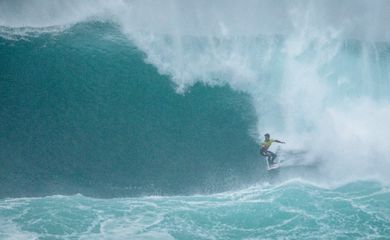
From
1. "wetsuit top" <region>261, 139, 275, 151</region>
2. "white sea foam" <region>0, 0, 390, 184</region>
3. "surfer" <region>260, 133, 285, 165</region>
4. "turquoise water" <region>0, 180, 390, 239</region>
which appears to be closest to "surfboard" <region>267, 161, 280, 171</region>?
"surfer" <region>260, 133, 285, 165</region>

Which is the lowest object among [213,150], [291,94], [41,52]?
[213,150]

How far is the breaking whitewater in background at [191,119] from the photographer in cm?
1614

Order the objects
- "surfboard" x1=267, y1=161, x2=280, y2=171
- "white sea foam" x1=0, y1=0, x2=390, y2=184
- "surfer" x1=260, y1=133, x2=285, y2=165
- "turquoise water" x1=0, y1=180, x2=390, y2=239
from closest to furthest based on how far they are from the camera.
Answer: "turquoise water" x1=0, y1=180, x2=390, y2=239, "surfer" x1=260, y1=133, x2=285, y2=165, "surfboard" x1=267, y1=161, x2=280, y2=171, "white sea foam" x1=0, y1=0, x2=390, y2=184

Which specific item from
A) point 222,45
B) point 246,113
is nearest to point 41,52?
point 222,45

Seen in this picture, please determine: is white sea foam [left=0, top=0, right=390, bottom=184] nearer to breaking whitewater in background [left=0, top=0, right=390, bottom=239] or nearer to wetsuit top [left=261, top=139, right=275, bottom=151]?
breaking whitewater in background [left=0, top=0, right=390, bottom=239]

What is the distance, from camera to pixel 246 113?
2025 centimetres

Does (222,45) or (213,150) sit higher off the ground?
(222,45)

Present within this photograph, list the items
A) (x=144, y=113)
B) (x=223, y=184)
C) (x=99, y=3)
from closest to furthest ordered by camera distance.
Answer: (x=223, y=184) → (x=144, y=113) → (x=99, y=3)

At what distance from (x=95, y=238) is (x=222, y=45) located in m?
12.8

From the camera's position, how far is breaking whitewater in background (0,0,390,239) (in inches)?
635

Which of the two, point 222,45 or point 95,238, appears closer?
point 95,238

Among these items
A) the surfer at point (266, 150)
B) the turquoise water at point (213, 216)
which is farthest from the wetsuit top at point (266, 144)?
the turquoise water at point (213, 216)

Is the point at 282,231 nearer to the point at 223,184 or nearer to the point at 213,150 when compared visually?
the point at 223,184

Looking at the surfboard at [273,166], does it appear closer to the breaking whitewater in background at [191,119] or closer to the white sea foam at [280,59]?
the breaking whitewater in background at [191,119]
